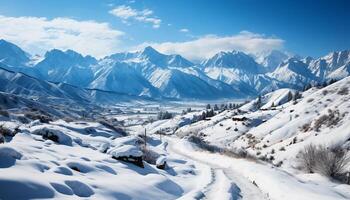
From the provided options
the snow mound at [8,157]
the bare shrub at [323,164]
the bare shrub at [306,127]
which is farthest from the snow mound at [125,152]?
the bare shrub at [306,127]

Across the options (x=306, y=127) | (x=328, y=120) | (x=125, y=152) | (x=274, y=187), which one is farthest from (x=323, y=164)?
(x=306, y=127)

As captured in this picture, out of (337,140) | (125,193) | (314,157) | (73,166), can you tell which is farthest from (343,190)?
(337,140)

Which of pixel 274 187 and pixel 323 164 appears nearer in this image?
pixel 274 187

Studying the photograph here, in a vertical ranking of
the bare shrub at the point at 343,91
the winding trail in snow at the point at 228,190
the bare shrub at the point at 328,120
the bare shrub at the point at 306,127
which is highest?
the bare shrub at the point at 343,91

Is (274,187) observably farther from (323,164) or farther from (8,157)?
(8,157)

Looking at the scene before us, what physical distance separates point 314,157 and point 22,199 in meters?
32.6

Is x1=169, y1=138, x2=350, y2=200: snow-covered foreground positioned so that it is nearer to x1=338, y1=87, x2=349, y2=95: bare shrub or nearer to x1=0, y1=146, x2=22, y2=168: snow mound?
x1=0, y1=146, x2=22, y2=168: snow mound

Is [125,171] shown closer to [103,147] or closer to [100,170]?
[100,170]

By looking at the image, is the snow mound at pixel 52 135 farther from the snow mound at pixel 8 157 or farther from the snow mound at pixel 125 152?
the snow mound at pixel 8 157

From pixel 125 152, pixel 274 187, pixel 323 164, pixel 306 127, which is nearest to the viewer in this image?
pixel 274 187

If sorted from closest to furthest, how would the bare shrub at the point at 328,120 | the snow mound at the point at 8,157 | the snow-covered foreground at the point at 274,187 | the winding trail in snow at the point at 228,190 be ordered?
the snow mound at the point at 8,157, the winding trail in snow at the point at 228,190, the snow-covered foreground at the point at 274,187, the bare shrub at the point at 328,120

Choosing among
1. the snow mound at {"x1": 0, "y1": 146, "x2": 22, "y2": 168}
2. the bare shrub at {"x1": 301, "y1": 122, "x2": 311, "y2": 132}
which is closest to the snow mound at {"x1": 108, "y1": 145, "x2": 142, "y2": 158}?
the snow mound at {"x1": 0, "y1": 146, "x2": 22, "y2": 168}

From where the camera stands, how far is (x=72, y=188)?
1515 centimetres

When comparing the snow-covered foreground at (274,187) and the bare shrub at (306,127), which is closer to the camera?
the snow-covered foreground at (274,187)
